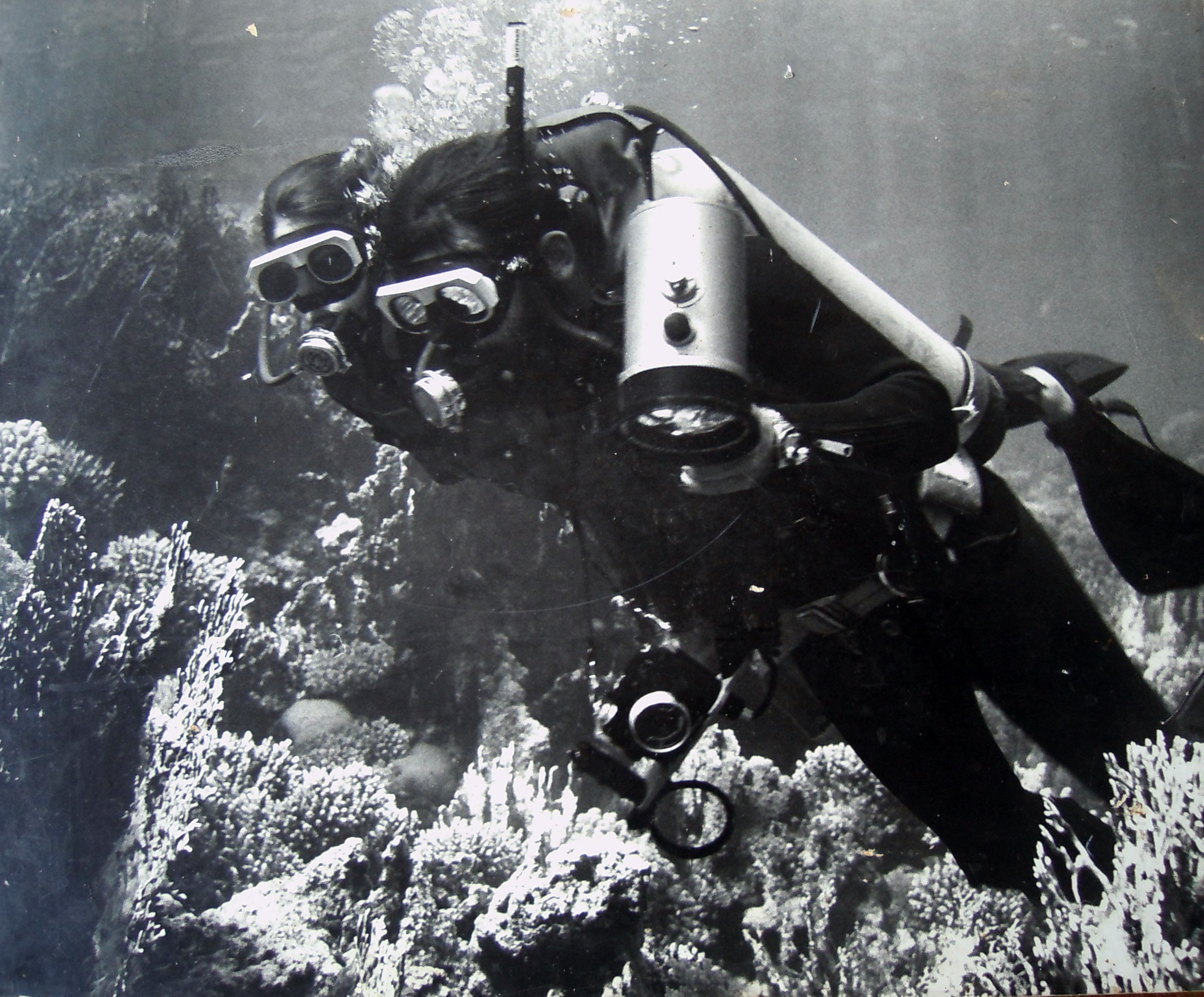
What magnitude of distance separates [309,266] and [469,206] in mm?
338

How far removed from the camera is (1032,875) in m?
1.38

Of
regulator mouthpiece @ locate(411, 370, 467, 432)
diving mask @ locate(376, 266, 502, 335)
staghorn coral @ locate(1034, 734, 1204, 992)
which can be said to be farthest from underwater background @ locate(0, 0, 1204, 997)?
diving mask @ locate(376, 266, 502, 335)

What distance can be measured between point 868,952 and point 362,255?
167 centimetres

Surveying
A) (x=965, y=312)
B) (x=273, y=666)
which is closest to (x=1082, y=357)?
(x=965, y=312)

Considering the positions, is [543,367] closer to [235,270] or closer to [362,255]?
[362,255]

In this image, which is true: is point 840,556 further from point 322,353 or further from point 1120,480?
point 322,353

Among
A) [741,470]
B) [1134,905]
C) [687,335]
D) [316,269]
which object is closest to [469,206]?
[316,269]

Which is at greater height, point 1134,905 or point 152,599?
point 152,599

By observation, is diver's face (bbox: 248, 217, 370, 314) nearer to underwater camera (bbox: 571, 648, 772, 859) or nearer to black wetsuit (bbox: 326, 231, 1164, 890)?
black wetsuit (bbox: 326, 231, 1164, 890)

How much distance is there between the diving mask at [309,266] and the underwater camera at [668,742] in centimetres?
94

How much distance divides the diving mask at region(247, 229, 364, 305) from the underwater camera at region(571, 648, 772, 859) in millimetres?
945

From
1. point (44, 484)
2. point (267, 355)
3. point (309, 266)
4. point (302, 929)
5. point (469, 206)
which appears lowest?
point (302, 929)

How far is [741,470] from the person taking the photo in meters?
1.13

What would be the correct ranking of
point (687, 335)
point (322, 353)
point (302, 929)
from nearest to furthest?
point (687, 335) → point (322, 353) → point (302, 929)
